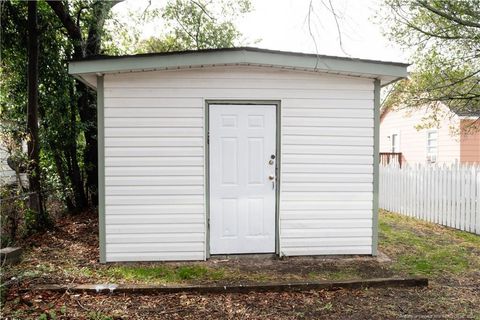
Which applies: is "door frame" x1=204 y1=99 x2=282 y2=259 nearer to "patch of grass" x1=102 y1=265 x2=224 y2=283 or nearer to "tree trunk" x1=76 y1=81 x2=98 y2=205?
"patch of grass" x1=102 y1=265 x2=224 y2=283

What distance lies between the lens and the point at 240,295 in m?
4.06

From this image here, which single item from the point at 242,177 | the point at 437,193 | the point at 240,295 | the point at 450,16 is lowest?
the point at 240,295

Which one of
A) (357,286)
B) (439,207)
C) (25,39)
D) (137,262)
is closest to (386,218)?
(439,207)

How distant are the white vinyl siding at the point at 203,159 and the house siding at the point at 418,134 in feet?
27.6

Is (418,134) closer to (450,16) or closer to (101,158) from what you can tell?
(450,16)

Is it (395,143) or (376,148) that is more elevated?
(395,143)

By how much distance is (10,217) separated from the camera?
18.5 feet

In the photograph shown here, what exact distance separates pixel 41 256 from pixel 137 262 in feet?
4.72

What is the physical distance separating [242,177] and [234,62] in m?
1.58

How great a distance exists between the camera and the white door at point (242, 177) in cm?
509

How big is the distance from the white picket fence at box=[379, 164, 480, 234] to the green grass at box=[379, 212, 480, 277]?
0.94 feet

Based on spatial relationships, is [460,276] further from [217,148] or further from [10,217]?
[10,217]

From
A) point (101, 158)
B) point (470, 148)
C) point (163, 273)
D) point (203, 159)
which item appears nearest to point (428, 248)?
point (203, 159)

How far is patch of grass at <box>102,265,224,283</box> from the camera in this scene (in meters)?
4.43
